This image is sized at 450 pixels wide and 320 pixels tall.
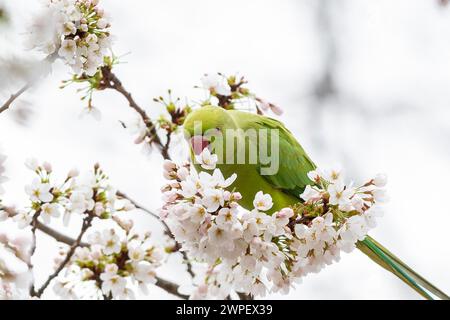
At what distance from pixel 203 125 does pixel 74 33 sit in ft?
1.85

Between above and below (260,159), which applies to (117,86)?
above

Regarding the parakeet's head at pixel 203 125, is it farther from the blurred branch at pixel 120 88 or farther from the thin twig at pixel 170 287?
the thin twig at pixel 170 287

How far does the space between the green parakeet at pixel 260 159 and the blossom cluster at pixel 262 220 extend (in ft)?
1.67

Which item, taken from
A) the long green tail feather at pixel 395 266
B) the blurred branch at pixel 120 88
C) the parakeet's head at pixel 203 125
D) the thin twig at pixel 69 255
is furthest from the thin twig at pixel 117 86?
the long green tail feather at pixel 395 266

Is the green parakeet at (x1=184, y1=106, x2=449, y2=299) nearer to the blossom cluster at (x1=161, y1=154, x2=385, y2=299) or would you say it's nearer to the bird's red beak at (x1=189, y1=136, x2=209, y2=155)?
the bird's red beak at (x1=189, y1=136, x2=209, y2=155)

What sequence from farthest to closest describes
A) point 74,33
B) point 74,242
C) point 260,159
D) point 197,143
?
point 260,159 → point 74,242 → point 197,143 → point 74,33

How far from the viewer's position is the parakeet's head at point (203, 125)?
2.14 metres

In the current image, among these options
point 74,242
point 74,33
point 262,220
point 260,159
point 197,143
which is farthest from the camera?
point 260,159

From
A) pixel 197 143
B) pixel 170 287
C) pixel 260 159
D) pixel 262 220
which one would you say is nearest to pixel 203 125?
pixel 197 143

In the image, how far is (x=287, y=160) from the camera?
253 cm

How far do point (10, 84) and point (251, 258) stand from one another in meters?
0.92

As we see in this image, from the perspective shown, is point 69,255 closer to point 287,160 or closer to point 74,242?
point 74,242

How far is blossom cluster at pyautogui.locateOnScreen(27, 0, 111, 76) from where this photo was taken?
6.16 ft

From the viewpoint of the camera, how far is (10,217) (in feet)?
7.16
